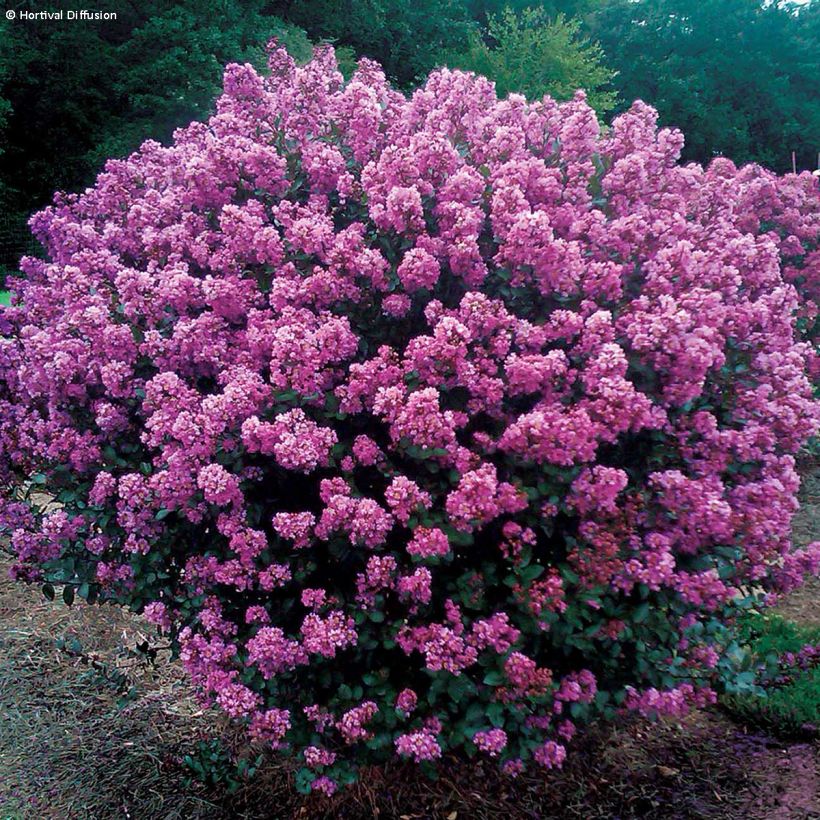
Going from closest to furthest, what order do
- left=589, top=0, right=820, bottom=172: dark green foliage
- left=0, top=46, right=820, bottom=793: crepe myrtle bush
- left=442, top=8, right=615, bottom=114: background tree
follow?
1. left=0, top=46, right=820, bottom=793: crepe myrtle bush
2. left=442, top=8, right=615, bottom=114: background tree
3. left=589, top=0, right=820, bottom=172: dark green foliage

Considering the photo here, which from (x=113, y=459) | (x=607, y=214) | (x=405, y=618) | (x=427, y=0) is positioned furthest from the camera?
(x=427, y=0)

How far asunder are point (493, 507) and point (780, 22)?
33120 millimetres

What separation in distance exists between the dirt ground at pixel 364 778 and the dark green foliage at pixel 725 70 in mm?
26916

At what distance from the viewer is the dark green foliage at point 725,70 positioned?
26859mm

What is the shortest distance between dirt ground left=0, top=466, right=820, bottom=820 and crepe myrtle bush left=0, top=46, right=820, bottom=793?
0.37 m

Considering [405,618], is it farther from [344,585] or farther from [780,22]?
[780,22]

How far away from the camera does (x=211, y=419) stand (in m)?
2.22

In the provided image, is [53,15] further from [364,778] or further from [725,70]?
[725,70]

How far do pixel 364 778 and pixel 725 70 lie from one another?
30.9 metres

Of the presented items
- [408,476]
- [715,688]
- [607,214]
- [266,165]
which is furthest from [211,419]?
[715,688]

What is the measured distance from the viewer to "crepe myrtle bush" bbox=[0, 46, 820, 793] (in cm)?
221

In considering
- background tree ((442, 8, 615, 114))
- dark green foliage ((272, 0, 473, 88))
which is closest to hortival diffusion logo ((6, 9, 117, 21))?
dark green foliage ((272, 0, 473, 88))

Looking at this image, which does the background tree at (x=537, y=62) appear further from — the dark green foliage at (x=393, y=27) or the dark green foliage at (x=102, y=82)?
the dark green foliage at (x=102, y=82)

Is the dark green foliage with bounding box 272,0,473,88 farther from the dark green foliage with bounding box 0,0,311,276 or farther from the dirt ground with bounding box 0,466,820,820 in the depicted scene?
the dirt ground with bounding box 0,466,820,820
